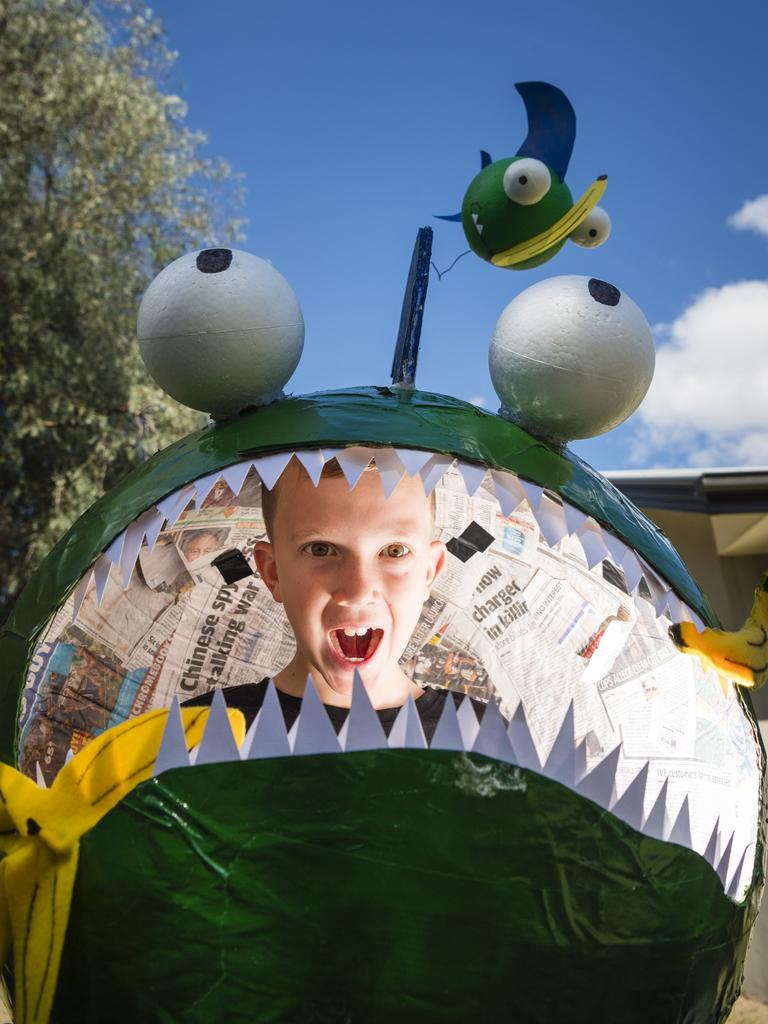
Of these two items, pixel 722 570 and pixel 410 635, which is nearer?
pixel 410 635

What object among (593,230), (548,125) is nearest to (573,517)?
(593,230)

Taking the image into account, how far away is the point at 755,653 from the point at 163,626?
1.34 meters

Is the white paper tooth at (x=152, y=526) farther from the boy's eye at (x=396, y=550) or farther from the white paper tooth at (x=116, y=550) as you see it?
the boy's eye at (x=396, y=550)

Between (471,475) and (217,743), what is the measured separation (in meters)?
0.78

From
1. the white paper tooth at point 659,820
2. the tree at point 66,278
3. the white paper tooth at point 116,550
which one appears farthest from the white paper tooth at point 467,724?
the tree at point 66,278

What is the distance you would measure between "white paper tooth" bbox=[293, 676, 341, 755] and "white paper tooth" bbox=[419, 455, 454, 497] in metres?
0.56

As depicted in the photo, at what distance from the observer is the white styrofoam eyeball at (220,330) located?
238 cm

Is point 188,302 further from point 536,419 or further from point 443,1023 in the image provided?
point 443,1023

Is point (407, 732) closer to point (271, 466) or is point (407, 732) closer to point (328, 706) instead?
point (328, 706)

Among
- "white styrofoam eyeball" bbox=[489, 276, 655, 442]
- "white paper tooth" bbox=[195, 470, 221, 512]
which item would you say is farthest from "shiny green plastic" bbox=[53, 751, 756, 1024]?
"white styrofoam eyeball" bbox=[489, 276, 655, 442]

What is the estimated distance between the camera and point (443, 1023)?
170 centimetres

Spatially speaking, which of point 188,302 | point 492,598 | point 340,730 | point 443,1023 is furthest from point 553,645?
point 188,302

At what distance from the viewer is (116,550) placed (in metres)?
2.20

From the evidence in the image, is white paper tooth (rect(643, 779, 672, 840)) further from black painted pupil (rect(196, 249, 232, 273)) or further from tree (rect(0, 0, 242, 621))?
tree (rect(0, 0, 242, 621))
